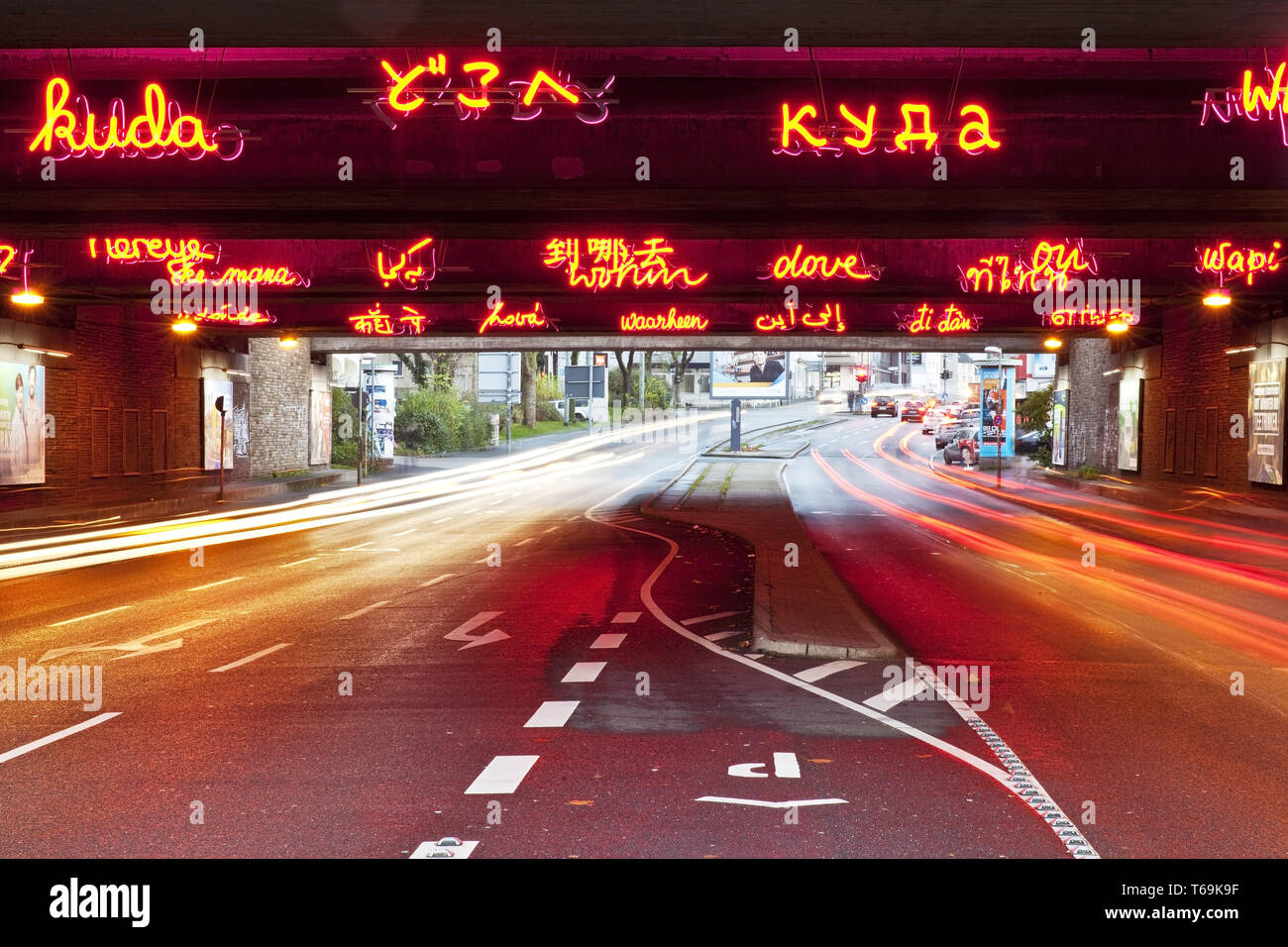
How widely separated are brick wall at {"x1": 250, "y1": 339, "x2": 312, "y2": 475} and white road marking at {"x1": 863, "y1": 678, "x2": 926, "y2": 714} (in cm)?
3561

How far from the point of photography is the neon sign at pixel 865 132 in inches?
492

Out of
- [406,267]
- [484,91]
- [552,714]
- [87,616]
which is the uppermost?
[484,91]

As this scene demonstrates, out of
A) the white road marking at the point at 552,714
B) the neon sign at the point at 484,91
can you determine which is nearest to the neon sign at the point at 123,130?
the neon sign at the point at 484,91

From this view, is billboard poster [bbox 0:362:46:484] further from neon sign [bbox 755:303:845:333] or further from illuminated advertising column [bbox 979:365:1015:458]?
illuminated advertising column [bbox 979:365:1015:458]

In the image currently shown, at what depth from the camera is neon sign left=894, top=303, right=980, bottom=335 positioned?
29.2 metres

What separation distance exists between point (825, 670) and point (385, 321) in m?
22.5

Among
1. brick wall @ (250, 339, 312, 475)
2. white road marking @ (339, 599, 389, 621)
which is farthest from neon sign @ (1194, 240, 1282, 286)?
brick wall @ (250, 339, 312, 475)

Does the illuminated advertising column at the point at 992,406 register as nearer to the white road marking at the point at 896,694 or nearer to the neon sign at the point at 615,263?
the neon sign at the point at 615,263

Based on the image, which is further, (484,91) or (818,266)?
(818,266)

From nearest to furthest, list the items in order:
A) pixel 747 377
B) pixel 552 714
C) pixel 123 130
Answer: pixel 552 714 < pixel 123 130 < pixel 747 377

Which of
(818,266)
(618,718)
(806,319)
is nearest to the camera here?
(618,718)

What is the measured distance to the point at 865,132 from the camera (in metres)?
12.5

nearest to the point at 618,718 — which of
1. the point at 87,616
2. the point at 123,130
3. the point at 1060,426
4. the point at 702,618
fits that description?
the point at 702,618

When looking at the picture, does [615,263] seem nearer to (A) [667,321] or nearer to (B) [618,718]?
(A) [667,321]
